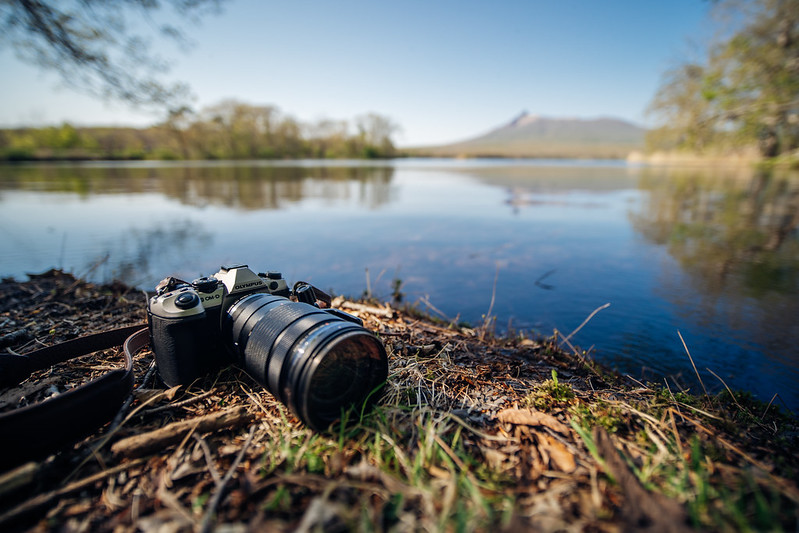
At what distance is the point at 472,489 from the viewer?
57.4 inches

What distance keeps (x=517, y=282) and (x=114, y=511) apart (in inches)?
239

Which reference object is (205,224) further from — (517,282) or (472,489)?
(472,489)

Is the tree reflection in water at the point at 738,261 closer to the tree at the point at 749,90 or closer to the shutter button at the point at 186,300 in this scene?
the tree at the point at 749,90

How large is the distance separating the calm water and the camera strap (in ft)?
10.6

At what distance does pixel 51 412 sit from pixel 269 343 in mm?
1040

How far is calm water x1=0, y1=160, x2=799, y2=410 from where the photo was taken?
4.42m

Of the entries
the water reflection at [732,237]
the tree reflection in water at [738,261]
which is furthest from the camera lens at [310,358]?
the water reflection at [732,237]

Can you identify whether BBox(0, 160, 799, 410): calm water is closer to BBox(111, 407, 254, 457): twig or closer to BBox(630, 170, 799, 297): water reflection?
BBox(630, 170, 799, 297): water reflection

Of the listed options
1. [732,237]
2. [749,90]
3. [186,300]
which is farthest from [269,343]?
[749,90]

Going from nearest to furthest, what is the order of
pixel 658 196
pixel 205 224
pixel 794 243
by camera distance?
pixel 794 243 < pixel 205 224 < pixel 658 196

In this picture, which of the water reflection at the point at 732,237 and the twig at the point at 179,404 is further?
the water reflection at the point at 732,237

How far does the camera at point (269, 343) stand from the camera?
1816mm

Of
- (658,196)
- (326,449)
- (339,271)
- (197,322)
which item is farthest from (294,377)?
(658,196)

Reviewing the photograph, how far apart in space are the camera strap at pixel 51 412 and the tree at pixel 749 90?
1464 centimetres
